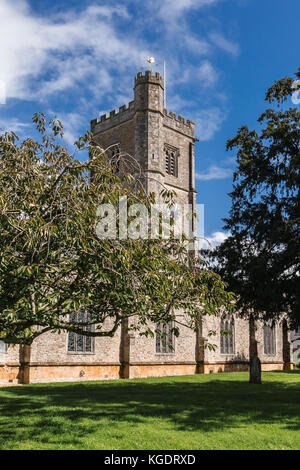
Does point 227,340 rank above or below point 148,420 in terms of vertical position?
above

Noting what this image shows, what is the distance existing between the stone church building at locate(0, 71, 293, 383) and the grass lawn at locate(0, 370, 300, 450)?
5.48 m

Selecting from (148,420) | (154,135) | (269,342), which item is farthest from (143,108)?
(148,420)

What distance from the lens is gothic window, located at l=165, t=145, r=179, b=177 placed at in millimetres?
39344

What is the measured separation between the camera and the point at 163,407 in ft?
43.8

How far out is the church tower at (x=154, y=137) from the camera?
35.7 m

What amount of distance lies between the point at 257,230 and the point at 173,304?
388 inches

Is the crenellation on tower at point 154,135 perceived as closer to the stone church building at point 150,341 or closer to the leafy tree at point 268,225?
the stone church building at point 150,341

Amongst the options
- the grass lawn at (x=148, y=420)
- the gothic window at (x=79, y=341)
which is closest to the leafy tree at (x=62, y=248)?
the grass lawn at (x=148, y=420)

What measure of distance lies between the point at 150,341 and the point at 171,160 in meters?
17.1

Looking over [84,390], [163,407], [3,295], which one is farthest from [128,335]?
[3,295]

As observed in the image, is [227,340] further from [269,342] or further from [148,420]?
[148,420]

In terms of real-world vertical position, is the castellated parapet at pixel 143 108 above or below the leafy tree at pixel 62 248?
above

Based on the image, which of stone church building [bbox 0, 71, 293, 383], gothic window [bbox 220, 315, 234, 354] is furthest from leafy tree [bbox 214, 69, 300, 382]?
gothic window [bbox 220, 315, 234, 354]

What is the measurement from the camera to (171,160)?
3981 cm
